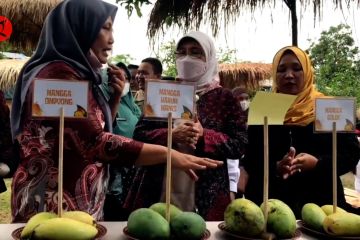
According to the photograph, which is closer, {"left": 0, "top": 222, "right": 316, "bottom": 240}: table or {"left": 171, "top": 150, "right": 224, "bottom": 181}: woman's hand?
{"left": 0, "top": 222, "right": 316, "bottom": 240}: table

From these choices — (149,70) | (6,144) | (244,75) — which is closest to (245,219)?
(6,144)

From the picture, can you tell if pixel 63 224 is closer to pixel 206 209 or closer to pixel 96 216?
pixel 96 216

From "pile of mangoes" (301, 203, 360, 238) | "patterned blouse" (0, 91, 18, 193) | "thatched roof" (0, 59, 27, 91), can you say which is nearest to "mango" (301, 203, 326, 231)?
"pile of mangoes" (301, 203, 360, 238)

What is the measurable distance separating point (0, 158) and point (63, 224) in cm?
104

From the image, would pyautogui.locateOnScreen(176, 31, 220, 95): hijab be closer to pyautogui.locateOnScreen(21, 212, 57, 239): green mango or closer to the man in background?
pyautogui.locateOnScreen(21, 212, 57, 239): green mango

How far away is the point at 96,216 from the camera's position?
123 centimetres

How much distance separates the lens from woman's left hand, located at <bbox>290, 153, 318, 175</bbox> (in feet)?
4.78

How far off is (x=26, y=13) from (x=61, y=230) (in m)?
4.49

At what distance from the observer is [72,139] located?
3.65 feet

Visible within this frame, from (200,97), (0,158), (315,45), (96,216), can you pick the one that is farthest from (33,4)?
(315,45)

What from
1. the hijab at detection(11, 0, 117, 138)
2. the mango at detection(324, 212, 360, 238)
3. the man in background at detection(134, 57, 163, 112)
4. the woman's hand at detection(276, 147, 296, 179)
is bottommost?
the mango at detection(324, 212, 360, 238)

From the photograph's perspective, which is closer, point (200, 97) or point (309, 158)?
point (309, 158)

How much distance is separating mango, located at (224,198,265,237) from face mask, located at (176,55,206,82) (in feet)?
2.75

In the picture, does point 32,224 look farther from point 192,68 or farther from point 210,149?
point 192,68
